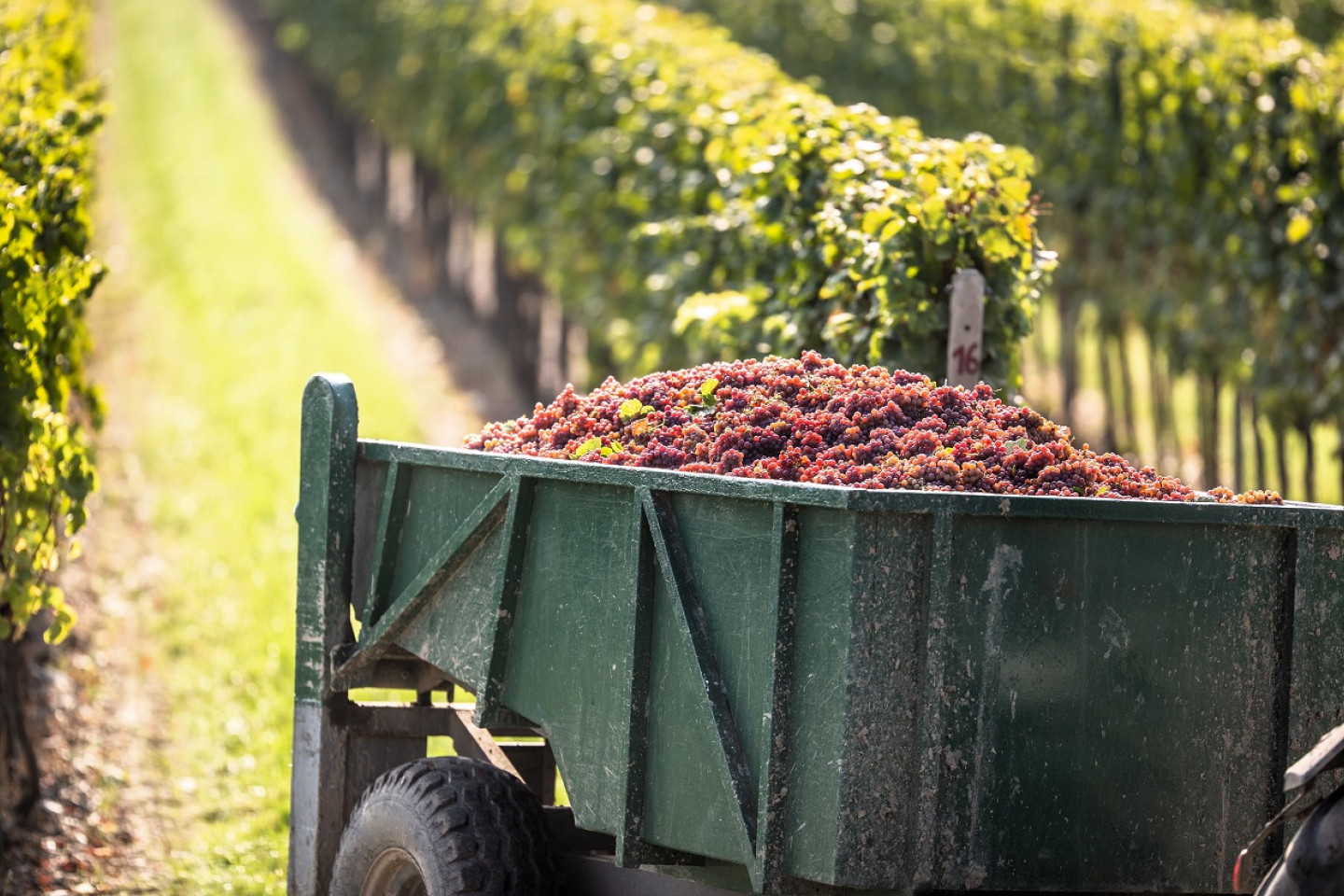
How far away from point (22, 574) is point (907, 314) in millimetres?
3318

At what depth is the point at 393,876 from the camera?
4574 millimetres

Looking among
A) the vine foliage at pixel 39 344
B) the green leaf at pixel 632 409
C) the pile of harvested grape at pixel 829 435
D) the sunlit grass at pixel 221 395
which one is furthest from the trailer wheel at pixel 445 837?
the sunlit grass at pixel 221 395

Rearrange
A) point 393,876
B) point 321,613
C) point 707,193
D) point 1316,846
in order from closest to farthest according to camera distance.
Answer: point 1316,846, point 393,876, point 321,613, point 707,193

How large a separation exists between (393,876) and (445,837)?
1.05 ft

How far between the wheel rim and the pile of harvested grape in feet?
3.71

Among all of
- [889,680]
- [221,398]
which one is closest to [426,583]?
[889,680]

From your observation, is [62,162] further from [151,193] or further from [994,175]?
[151,193]

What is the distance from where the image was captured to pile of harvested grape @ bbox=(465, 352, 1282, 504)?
4078 mm

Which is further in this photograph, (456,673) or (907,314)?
(907,314)

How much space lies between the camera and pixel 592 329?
12977 mm

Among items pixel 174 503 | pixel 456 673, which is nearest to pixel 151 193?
pixel 174 503

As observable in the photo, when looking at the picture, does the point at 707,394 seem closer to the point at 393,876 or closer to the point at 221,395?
the point at 393,876

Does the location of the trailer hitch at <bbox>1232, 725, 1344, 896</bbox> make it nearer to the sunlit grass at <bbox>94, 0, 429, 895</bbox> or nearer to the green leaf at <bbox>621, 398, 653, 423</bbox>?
the green leaf at <bbox>621, 398, 653, 423</bbox>

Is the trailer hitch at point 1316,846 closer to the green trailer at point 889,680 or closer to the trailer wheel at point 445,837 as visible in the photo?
the green trailer at point 889,680
